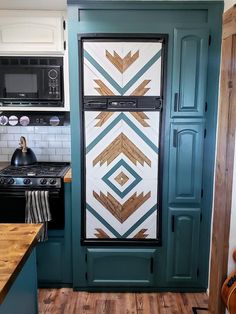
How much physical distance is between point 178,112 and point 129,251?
121 cm

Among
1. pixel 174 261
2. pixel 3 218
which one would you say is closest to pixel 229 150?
pixel 174 261

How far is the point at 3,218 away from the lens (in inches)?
103

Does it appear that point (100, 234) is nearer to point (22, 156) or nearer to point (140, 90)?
point (22, 156)

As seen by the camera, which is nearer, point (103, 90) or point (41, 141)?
point (103, 90)

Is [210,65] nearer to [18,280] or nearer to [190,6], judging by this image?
[190,6]

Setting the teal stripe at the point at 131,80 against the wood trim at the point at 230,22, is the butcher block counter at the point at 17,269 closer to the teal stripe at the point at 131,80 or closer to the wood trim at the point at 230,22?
the teal stripe at the point at 131,80

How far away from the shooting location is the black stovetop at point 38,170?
263 centimetres

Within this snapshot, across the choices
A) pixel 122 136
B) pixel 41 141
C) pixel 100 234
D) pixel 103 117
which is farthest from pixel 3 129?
pixel 100 234

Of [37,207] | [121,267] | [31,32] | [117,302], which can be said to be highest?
[31,32]

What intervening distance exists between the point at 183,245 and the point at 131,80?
141 centimetres


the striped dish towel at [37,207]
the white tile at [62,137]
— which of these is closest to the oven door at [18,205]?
the striped dish towel at [37,207]

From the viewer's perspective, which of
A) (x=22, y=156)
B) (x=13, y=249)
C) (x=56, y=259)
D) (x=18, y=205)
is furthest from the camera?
(x=22, y=156)

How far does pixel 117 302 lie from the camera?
8.61 feet

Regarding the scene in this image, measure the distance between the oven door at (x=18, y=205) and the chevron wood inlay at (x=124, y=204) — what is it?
12.2 inches
